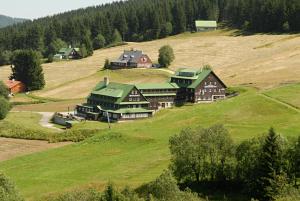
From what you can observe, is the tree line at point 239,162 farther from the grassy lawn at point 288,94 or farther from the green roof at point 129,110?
the green roof at point 129,110

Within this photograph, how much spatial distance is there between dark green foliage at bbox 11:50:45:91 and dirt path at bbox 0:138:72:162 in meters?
61.5

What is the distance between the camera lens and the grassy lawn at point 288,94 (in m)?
88.0

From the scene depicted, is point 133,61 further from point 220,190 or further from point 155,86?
point 220,190

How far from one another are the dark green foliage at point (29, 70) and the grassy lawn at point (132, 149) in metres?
56.0

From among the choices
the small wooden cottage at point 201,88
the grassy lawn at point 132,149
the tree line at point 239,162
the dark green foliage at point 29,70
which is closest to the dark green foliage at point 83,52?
the dark green foliage at point 29,70

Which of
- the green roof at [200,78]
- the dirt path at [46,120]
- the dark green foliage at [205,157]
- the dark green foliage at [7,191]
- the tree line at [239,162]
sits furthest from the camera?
the green roof at [200,78]

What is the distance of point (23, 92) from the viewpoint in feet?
472

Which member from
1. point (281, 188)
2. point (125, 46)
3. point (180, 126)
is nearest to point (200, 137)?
point (281, 188)

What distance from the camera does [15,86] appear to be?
143 metres

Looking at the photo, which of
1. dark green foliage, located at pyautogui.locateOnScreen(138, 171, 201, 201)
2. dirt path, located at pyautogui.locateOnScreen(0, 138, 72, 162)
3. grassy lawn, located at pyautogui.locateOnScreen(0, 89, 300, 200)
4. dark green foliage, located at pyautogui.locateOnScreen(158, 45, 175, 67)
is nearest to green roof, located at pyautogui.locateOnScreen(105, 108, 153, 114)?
grassy lawn, located at pyautogui.locateOnScreen(0, 89, 300, 200)

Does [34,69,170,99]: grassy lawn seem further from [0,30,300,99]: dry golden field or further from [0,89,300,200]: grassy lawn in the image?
[0,89,300,200]: grassy lawn

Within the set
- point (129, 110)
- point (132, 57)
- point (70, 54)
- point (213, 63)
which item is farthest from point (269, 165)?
point (70, 54)

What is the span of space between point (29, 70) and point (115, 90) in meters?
50.7

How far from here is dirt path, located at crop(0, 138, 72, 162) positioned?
7569 cm
